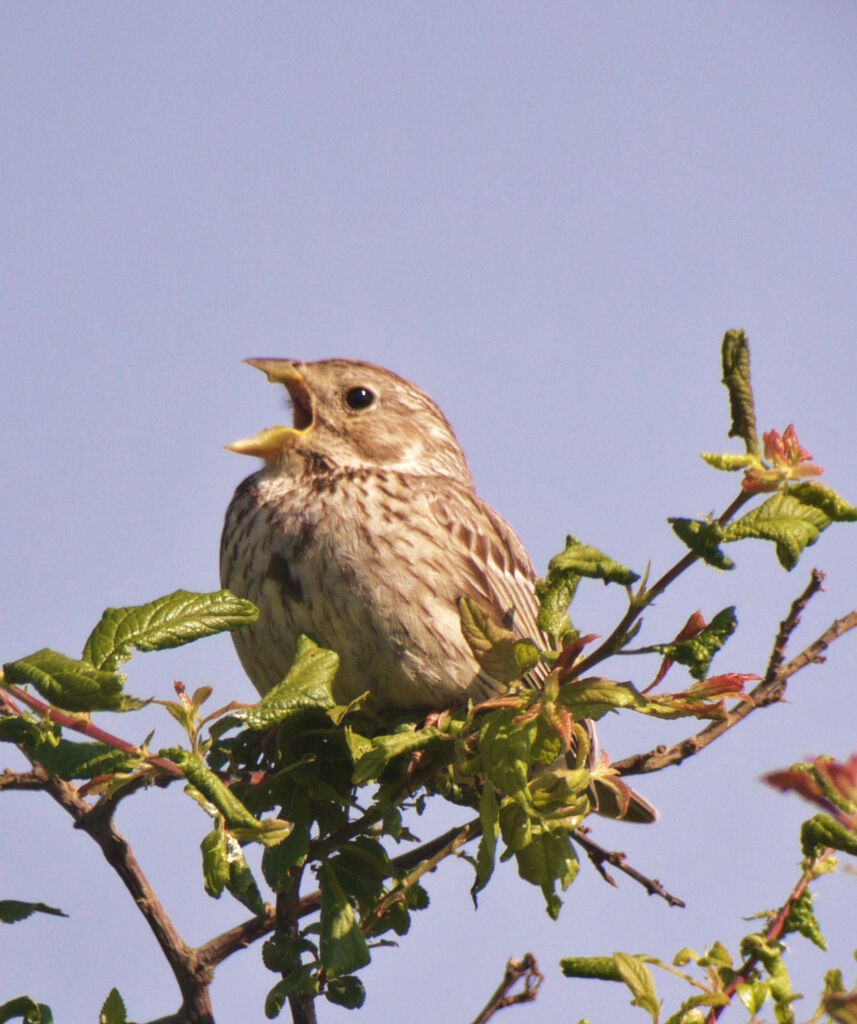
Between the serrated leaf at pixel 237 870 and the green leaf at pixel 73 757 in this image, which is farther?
the serrated leaf at pixel 237 870

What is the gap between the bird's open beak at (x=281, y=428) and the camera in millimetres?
5527

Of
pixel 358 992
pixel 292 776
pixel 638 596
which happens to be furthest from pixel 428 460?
pixel 638 596

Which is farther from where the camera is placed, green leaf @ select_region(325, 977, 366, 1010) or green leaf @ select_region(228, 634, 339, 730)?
green leaf @ select_region(325, 977, 366, 1010)

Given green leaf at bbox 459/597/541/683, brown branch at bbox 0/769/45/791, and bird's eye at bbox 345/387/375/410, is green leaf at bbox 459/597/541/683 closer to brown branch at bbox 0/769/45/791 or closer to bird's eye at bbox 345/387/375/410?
brown branch at bbox 0/769/45/791

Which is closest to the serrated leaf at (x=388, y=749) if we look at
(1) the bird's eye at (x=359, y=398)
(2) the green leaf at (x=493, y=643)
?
(2) the green leaf at (x=493, y=643)

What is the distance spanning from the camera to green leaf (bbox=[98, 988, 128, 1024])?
3289 mm

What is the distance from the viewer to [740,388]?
247 cm

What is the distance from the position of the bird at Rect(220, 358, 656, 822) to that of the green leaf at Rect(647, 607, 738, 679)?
111 cm

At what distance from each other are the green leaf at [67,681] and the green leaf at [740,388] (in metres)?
1.23

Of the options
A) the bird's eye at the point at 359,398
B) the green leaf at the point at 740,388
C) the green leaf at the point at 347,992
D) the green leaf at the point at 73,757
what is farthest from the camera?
the bird's eye at the point at 359,398

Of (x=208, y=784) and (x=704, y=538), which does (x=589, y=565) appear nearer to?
(x=704, y=538)

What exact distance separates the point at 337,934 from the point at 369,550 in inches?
65.3

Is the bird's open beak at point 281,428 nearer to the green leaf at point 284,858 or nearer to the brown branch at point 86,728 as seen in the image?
the green leaf at point 284,858

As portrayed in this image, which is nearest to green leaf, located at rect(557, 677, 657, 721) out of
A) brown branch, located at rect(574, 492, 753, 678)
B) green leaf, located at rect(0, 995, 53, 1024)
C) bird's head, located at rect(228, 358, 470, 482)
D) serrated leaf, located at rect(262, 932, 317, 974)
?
brown branch, located at rect(574, 492, 753, 678)
